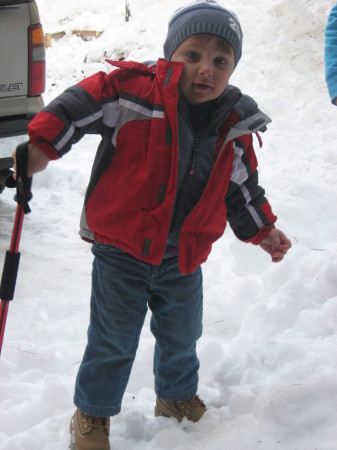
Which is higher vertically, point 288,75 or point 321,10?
point 321,10

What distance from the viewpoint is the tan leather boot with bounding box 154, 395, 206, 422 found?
2355 mm

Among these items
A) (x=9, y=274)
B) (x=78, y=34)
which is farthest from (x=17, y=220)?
(x=78, y=34)

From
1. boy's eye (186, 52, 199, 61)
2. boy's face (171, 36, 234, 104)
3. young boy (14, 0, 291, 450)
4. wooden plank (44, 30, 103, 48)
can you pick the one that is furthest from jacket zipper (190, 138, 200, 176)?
wooden plank (44, 30, 103, 48)

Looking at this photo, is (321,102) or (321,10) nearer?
(321,102)

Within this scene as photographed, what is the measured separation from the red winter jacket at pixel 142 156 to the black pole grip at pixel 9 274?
0.35m

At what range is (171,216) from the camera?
1960 mm

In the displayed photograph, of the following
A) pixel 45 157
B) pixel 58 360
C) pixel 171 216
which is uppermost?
pixel 45 157

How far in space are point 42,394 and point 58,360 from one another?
0.36 meters

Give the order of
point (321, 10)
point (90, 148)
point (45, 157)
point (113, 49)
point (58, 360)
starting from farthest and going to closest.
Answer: point (113, 49), point (321, 10), point (90, 148), point (58, 360), point (45, 157)

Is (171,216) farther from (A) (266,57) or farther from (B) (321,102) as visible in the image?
(A) (266,57)

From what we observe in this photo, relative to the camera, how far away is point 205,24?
75.4 inches

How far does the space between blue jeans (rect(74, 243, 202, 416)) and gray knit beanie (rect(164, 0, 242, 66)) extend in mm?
838

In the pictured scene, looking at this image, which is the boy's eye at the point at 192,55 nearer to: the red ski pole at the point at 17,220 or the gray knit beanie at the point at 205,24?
the gray knit beanie at the point at 205,24

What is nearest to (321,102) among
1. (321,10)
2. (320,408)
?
(321,10)
